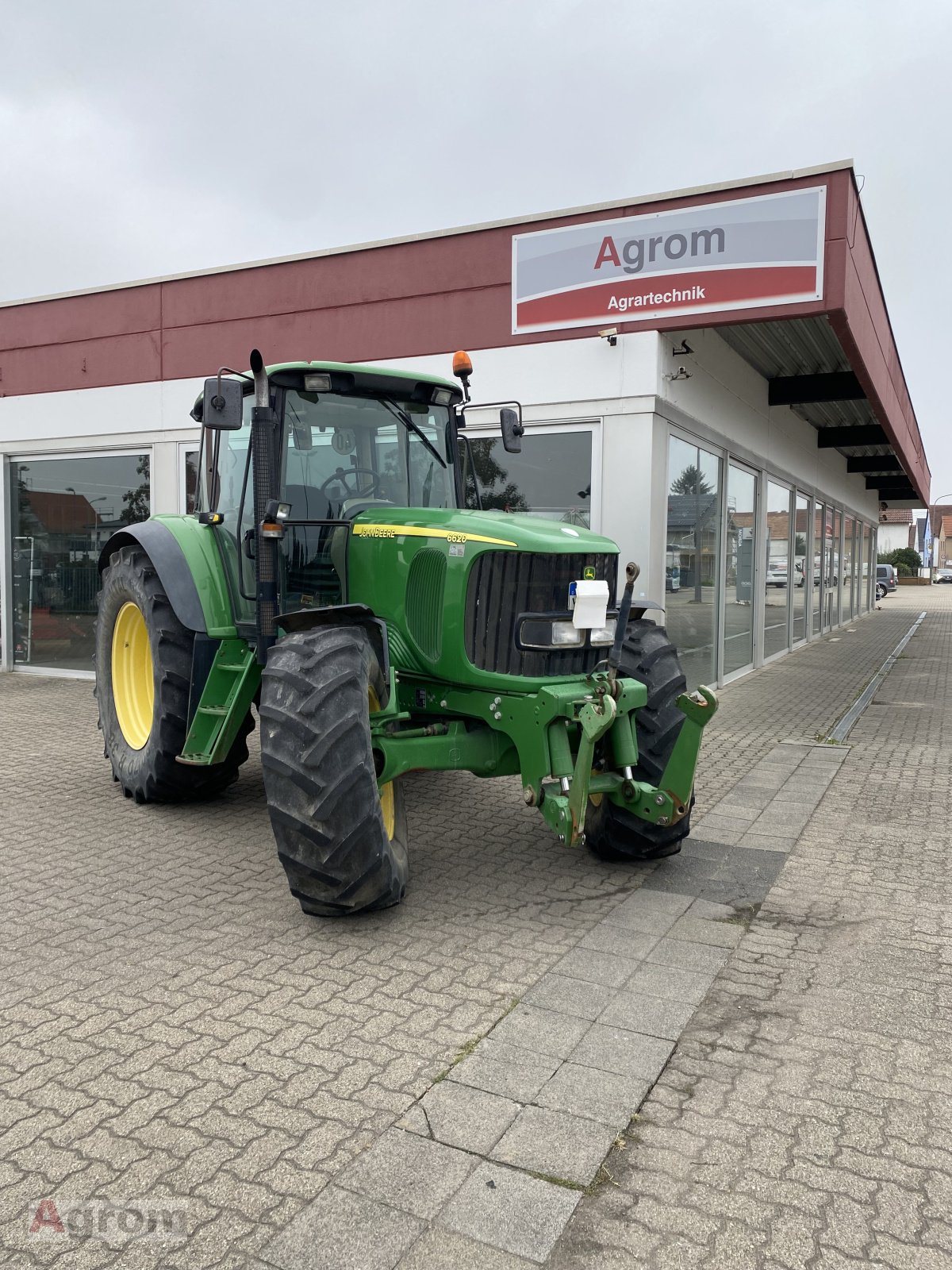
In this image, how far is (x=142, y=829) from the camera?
5.58 meters

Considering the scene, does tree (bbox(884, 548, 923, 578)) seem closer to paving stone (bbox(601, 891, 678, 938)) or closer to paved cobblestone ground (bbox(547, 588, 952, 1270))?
paved cobblestone ground (bbox(547, 588, 952, 1270))

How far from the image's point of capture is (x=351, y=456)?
5.18 metres

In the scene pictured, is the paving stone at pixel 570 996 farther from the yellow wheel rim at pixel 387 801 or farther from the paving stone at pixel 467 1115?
the yellow wheel rim at pixel 387 801

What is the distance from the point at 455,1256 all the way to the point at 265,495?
351 cm

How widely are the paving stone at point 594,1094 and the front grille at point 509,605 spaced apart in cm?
187

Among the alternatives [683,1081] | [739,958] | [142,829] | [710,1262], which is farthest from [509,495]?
[710,1262]

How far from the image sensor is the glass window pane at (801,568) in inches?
664

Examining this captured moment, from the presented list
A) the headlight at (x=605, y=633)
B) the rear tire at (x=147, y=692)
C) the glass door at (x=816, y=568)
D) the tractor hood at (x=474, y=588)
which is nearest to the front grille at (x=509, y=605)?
the tractor hood at (x=474, y=588)

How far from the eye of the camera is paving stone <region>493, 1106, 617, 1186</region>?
102 inches

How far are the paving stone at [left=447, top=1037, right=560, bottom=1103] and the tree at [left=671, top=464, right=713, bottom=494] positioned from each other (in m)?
7.10

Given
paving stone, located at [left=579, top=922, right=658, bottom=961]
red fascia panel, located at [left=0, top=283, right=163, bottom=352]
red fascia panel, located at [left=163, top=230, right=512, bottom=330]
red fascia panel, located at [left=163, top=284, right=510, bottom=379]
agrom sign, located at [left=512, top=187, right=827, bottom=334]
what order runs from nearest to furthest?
paving stone, located at [left=579, top=922, right=658, bottom=961] < agrom sign, located at [left=512, top=187, right=827, bottom=334] < red fascia panel, located at [left=163, top=230, right=512, bottom=330] < red fascia panel, located at [left=163, top=284, right=510, bottom=379] < red fascia panel, located at [left=0, top=283, right=163, bottom=352]

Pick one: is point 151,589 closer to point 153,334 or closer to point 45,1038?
point 45,1038

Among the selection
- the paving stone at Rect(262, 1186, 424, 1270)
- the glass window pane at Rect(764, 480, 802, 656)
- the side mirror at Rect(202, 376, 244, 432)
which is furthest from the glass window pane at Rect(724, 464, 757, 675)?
the paving stone at Rect(262, 1186, 424, 1270)

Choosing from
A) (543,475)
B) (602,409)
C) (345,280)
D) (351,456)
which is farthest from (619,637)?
(345,280)
